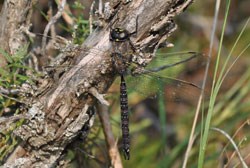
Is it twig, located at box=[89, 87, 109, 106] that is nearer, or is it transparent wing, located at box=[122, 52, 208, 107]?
twig, located at box=[89, 87, 109, 106]

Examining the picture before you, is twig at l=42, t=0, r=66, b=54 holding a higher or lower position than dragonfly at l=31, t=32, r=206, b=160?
higher

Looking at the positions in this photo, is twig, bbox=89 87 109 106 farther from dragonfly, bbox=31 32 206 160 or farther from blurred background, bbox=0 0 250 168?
blurred background, bbox=0 0 250 168

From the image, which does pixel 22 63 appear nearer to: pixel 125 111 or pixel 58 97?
pixel 58 97

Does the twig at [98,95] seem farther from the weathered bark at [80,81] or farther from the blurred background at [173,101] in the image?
the blurred background at [173,101]

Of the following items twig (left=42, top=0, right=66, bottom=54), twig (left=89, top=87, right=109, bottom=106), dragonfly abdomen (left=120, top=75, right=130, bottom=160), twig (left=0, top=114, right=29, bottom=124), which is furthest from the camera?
dragonfly abdomen (left=120, top=75, right=130, bottom=160)

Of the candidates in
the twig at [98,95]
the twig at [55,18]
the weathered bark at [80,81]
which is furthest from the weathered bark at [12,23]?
the twig at [98,95]

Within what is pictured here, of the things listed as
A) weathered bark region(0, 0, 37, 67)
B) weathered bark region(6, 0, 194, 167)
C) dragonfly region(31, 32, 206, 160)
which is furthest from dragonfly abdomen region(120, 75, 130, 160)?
weathered bark region(0, 0, 37, 67)
